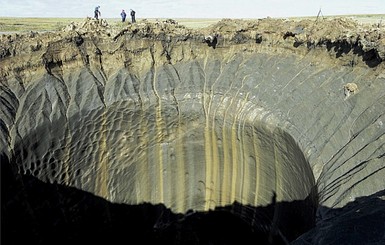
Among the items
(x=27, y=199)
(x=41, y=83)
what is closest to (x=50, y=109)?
(x=41, y=83)

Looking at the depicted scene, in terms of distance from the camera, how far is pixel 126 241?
16.1 metres

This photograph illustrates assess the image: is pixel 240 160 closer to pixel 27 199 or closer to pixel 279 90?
pixel 279 90

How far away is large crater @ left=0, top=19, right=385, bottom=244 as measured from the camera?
12055mm

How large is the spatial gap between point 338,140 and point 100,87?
326 inches

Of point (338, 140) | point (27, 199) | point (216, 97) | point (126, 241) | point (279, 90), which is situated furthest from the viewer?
point (126, 241)

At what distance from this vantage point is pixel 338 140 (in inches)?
445

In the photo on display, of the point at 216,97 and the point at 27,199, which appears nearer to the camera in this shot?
the point at 27,199

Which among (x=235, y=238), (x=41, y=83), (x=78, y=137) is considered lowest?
(x=235, y=238)

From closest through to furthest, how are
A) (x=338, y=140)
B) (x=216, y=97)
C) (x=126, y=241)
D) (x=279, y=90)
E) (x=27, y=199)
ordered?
(x=338, y=140) < (x=27, y=199) < (x=279, y=90) < (x=216, y=97) < (x=126, y=241)

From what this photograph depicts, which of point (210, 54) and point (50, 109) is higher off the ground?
point (210, 54)

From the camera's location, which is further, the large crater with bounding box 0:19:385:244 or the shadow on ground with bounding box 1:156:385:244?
the shadow on ground with bounding box 1:156:385:244

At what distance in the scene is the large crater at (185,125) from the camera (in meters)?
12.1

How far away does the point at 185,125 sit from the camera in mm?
15383

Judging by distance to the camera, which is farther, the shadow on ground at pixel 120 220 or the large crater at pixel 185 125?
the shadow on ground at pixel 120 220
